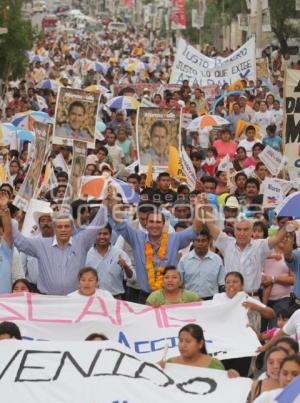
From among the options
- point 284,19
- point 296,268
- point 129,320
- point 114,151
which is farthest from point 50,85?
point 129,320

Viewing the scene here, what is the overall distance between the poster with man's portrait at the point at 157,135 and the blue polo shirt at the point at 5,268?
198 inches

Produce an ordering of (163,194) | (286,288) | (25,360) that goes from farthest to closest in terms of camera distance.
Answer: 1. (163,194)
2. (286,288)
3. (25,360)

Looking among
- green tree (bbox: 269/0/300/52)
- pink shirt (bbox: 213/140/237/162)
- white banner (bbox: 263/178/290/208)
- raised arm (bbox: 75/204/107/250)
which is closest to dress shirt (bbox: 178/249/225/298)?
raised arm (bbox: 75/204/107/250)

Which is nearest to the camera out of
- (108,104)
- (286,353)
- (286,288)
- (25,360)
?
(286,353)

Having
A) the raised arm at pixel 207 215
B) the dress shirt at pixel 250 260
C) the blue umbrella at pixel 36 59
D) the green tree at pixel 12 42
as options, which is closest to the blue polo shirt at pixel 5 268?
the raised arm at pixel 207 215

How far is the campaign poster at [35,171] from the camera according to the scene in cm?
1480

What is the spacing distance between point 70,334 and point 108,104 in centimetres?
1638

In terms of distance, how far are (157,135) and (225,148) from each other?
310cm

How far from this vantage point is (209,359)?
33.3 feet

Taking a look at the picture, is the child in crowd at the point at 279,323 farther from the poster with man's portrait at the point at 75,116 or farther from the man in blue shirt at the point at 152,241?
the poster with man's portrait at the point at 75,116

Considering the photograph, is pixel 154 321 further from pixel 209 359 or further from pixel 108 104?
pixel 108 104

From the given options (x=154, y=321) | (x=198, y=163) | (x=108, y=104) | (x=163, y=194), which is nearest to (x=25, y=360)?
(x=154, y=321)

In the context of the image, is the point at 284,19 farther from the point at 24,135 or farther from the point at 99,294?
the point at 99,294

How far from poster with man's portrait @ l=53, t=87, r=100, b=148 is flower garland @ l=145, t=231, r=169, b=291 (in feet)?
15.7
